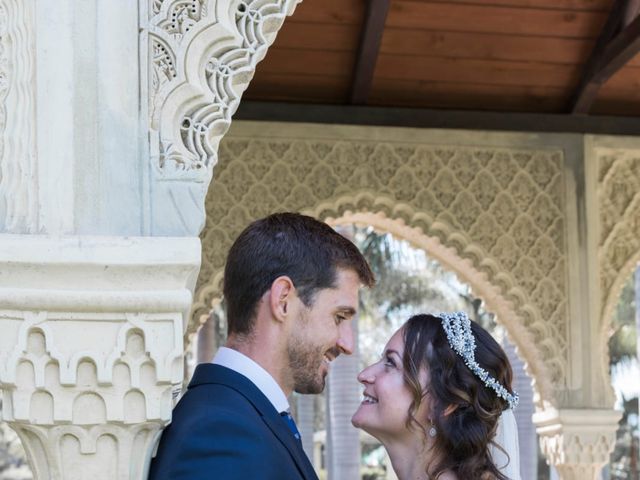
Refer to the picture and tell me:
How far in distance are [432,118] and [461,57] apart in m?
0.39

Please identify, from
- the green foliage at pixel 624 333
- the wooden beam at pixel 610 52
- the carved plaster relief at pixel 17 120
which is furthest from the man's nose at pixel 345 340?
the green foliage at pixel 624 333

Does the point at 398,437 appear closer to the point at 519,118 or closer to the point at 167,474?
the point at 167,474

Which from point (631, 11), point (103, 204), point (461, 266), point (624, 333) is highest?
point (624, 333)

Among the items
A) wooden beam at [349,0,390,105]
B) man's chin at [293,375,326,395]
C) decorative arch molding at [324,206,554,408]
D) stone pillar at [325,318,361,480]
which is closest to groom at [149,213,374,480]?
man's chin at [293,375,326,395]

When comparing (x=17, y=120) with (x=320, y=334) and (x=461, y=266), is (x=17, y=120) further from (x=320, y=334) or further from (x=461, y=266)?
(x=461, y=266)

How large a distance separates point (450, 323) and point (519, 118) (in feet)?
14.2

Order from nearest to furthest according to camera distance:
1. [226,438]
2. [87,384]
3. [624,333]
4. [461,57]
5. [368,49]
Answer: [226,438] < [87,384] < [368,49] < [461,57] < [624,333]

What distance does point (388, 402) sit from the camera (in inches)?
123

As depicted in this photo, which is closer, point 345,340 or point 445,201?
point 345,340

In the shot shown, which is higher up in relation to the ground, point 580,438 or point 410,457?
point 580,438

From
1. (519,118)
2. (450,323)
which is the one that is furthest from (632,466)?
(450,323)

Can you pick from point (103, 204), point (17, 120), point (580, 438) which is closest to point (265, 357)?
point (103, 204)

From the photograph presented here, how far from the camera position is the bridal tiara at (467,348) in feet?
10.4

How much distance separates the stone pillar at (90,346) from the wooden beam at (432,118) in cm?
443
